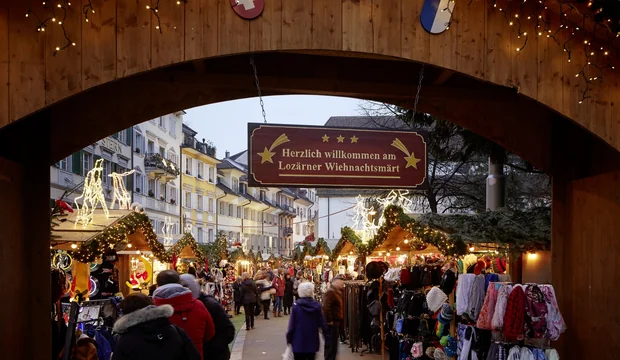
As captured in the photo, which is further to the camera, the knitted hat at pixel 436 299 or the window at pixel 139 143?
the window at pixel 139 143

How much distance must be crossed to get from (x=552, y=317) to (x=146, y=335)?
4821 millimetres

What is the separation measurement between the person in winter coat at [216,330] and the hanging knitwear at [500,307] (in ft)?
10.4

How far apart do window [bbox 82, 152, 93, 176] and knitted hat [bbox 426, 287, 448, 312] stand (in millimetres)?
24634

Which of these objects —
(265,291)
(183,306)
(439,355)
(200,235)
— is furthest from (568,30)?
(200,235)

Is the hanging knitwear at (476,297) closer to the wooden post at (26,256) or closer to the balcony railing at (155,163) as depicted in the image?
the wooden post at (26,256)

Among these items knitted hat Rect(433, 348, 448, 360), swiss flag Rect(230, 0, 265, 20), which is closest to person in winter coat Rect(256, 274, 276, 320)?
knitted hat Rect(433, 348, 448, 360)

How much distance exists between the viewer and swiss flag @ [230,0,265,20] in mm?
6145

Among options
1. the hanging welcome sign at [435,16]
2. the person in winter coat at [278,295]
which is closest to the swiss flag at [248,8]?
the hanging welcome sign at [435,16]

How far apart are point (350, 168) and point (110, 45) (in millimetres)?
2446

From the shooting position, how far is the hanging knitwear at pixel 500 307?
26.9ft

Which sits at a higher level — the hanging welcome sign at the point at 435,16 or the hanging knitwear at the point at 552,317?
the hanging welcome sign at the point at 435,16

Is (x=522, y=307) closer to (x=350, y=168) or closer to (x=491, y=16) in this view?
(x=350, y=168)

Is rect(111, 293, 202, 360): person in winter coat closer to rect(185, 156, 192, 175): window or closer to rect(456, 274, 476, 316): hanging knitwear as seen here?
rect(456, 274, 476, 316): hanging knitwear

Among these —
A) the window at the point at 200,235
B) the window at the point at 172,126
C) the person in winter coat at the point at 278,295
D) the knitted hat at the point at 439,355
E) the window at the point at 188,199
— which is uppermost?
the window at the point at 172,126
